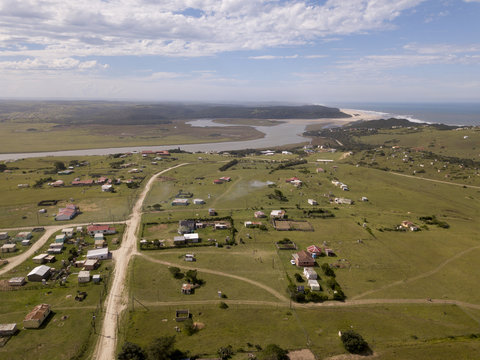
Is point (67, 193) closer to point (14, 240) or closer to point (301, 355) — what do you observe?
point (14, 240)

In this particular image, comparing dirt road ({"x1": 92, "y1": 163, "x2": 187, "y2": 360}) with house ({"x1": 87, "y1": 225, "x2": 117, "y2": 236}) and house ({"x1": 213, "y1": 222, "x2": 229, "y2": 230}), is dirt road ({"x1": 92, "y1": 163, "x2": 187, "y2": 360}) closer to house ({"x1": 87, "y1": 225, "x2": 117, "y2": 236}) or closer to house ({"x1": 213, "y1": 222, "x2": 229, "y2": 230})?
house ({"x1": 87, "y1": 225, "x2": 117, "y2": 236})

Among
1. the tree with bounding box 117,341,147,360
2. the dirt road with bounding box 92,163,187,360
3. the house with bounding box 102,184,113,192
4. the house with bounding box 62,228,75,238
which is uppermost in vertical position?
the house with bounding box 102,184,113,192

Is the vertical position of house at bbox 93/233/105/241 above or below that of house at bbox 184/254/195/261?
above

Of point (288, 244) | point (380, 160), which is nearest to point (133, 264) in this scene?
point (288, 244)

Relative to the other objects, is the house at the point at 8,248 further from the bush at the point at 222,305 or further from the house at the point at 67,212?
the bush at the point at 222,305

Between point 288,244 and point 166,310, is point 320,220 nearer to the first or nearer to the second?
point 288,244

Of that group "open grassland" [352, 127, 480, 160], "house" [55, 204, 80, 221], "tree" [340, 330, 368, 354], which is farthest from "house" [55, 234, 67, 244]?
"open grassland" [352, 127, 480, 160]

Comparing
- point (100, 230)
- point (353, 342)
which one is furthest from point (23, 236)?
point (353, 342)

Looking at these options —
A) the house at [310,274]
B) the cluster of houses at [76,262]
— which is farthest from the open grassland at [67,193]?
the house at [310,274]
